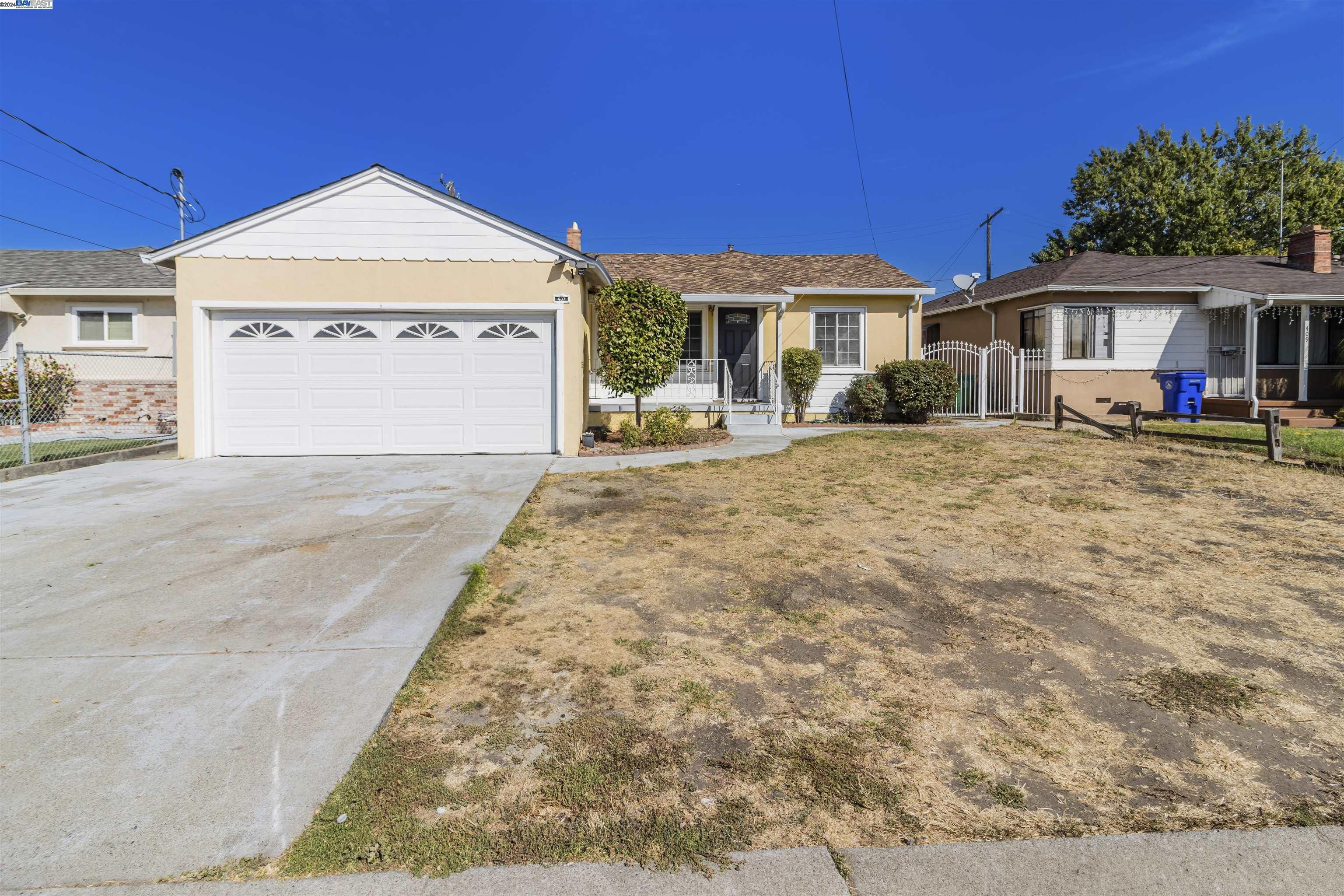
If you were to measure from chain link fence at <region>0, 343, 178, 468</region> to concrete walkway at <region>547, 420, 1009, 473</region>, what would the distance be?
1101cm

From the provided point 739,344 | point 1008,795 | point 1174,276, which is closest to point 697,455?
point 739,344

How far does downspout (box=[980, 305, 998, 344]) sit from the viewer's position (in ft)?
A: 67.1

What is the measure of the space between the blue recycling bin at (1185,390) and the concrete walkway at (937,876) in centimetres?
1780

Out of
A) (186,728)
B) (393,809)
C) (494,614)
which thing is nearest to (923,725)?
(393,809)

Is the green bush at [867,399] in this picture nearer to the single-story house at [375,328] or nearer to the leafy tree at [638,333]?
the leafy tree at [638,333]

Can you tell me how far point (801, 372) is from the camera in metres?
16.2

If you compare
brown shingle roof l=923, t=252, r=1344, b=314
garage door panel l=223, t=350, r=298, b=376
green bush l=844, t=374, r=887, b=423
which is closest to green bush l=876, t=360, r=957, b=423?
green bush l=844, t=374, r=887, b=423

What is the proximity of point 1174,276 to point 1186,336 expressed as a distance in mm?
1771

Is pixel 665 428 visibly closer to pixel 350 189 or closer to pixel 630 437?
pixel 630 437

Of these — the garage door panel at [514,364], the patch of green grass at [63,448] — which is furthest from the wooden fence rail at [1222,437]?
the patch of green grass at [63,448]

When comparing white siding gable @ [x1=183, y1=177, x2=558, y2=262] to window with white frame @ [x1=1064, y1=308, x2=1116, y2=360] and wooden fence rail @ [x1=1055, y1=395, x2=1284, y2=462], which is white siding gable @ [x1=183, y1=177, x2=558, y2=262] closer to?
wooden fence rail @ [x1=1055, y1=395, x2=1284, y2=462]

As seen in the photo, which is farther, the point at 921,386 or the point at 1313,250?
the point at 1313,250

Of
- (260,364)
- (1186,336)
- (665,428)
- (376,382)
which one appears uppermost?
(1186,336)

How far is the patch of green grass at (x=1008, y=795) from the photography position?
8.60 ft
